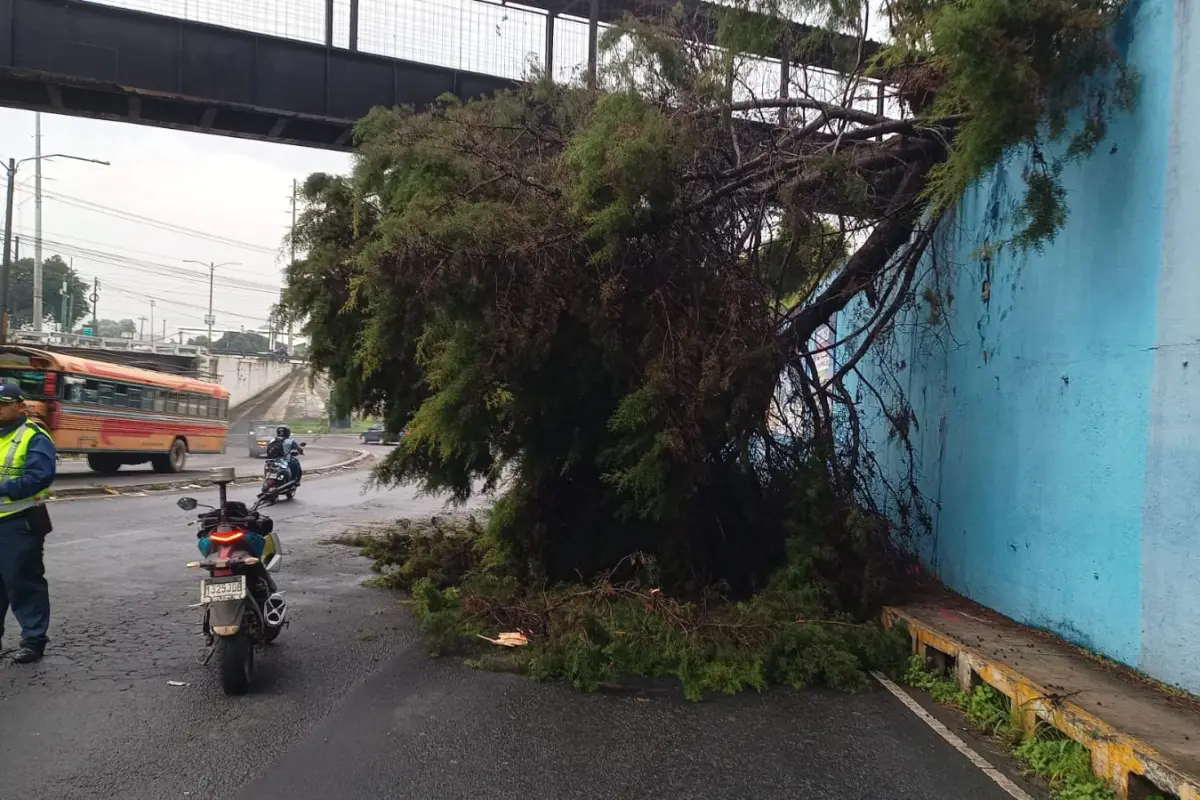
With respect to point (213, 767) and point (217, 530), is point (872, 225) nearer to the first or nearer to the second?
point (217, 530)

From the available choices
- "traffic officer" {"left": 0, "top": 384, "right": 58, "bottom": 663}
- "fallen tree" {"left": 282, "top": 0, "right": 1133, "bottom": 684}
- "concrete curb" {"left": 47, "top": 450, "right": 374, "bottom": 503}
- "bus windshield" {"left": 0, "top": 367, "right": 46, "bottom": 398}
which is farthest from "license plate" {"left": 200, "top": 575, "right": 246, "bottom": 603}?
"bus windshield" {"left": 0, "top": 367, "right": 46, "bottom": 398}

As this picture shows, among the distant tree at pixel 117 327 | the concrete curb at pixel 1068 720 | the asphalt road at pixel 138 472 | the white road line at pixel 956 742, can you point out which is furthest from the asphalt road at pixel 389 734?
the distant tree at pixel 117 327

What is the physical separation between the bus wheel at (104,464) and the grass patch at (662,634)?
60.9 ft

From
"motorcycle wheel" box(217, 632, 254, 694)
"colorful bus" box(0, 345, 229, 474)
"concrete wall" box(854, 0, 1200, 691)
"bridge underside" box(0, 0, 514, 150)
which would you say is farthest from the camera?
"colorful bus" box(0, 345, 229, 474)

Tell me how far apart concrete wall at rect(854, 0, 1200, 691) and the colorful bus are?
629 inches

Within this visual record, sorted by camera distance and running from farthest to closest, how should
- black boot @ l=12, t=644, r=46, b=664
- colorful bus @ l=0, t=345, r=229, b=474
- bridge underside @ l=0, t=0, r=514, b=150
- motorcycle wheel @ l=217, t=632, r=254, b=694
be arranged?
colorful bus @ l=0, t=345, r=229, b=474, bridge underside @ l=0, t=0, r=514, b=150, black boot @ l=12, t=644, r=46, b=664, motorcycle wheel @ l=217, t=632, r=254, b=694

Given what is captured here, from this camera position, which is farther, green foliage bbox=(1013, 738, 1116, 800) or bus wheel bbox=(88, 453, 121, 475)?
bus wheel bbox=(88, 453, 121, 475)

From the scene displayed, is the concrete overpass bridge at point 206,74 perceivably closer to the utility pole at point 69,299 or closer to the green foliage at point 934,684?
the green foliage at point 934,684

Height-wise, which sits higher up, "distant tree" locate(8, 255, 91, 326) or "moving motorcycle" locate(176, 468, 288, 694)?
"distant tree" locate(8, 255, 91, 326)

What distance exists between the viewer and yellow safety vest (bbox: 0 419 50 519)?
6.14 meters

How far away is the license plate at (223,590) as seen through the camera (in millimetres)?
5637

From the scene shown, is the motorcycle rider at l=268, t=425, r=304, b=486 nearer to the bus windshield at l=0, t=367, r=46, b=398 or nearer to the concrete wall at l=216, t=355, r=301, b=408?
the bus windshield at l=0, t=367, r=46, b=398

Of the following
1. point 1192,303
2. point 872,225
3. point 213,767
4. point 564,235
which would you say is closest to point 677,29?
point 872,225

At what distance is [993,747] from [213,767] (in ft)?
14.2
